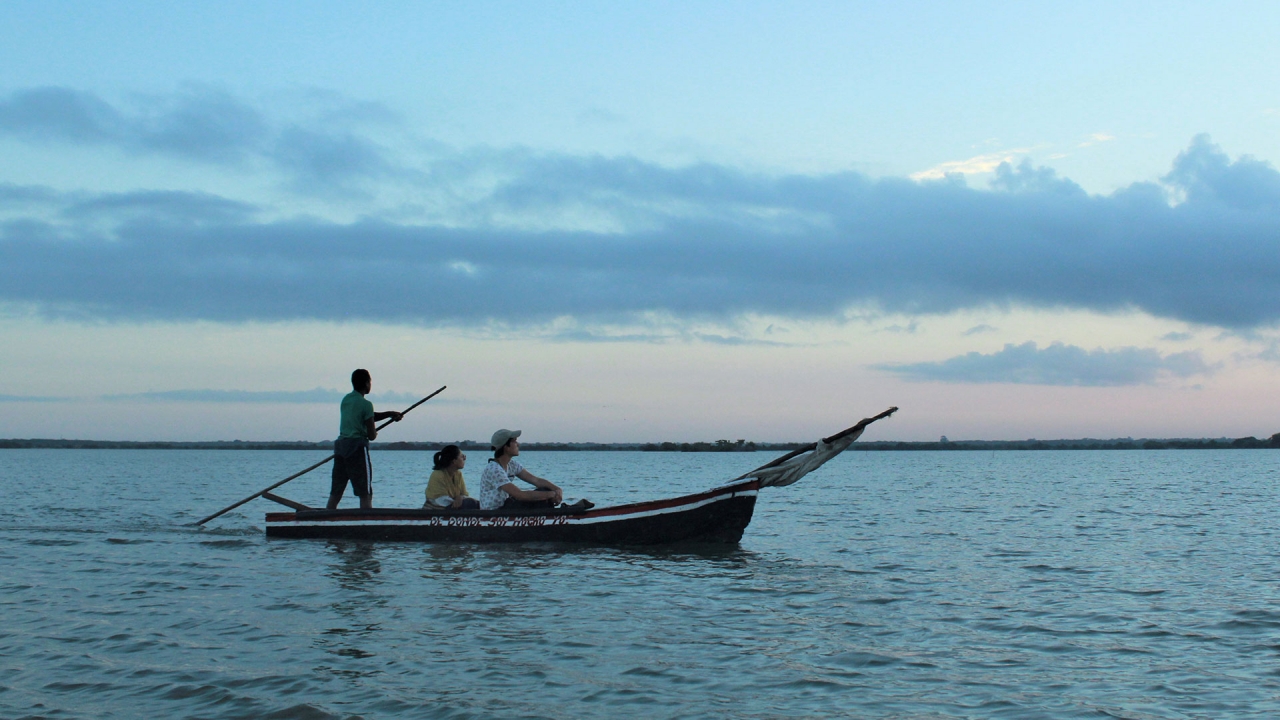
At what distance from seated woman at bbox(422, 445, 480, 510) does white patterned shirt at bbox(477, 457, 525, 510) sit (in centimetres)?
34

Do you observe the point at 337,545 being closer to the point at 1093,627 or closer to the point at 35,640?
the point at 35,640

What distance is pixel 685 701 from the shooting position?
23.0ft

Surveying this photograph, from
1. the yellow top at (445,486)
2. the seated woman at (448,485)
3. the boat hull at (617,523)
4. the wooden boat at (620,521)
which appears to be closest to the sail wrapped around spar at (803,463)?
the wooden boat at (620,521)

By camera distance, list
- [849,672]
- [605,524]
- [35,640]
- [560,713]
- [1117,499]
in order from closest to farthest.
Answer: [560,713] → [849,672] → [35,640] → [605,524] → [1117,499]

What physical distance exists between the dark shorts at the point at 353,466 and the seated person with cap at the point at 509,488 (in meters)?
2.01

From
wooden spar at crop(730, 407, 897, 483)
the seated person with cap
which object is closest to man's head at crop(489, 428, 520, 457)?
the seated person with cap

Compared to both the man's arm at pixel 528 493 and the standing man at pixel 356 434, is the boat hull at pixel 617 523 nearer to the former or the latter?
the man's arm at pixel 528 493

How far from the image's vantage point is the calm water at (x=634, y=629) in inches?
280

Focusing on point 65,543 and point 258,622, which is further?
point 65,543

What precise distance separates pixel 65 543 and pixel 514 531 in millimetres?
8761

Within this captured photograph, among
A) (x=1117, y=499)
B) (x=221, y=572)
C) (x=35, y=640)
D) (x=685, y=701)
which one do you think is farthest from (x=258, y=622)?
(x=1117, y=499)

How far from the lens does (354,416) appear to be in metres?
15.8

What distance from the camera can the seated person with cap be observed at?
617 inches

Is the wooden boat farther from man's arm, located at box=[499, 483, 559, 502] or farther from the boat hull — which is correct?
man's arm, located at box=[499, 483, 559, 502]
